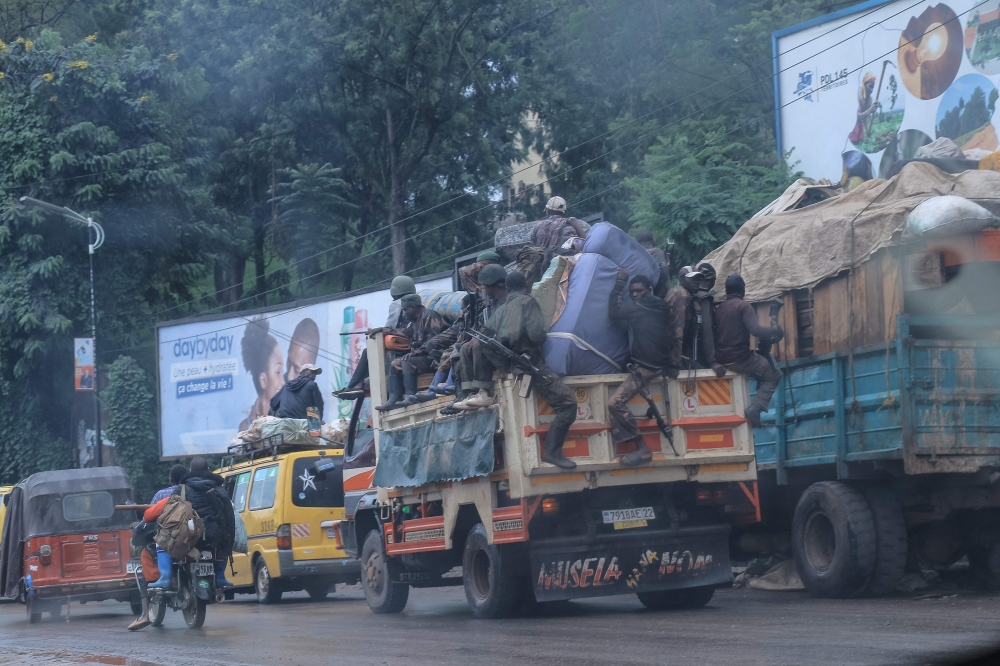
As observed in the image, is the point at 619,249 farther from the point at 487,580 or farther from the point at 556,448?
the point at 487,580

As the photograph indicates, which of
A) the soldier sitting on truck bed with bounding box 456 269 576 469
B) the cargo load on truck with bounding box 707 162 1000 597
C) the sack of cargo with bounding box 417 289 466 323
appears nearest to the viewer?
the soldier sitting on truck bed with bounding box 456 269 576 469

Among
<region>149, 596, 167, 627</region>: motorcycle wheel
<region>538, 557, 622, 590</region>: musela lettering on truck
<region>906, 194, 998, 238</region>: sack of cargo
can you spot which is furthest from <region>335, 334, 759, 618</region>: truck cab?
<region>149, 596, 167, 627</region>: motorcycle wheel

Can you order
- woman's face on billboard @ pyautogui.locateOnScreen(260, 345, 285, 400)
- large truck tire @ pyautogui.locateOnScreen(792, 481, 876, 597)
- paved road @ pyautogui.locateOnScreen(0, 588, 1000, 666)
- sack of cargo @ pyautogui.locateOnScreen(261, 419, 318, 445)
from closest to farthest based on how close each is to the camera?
paved road @ pyautogui.locateOnScreen(0, 588, 1000, 666), large truck tire @ pyautogui.locateOnScreen(792, 481, 876, 597), sack of cargo @ pyautogui.locateOnScreen(261, 419, 318, 445), woman's face on billboard @ pyautogui.locateOnScreen(260, 345, 285, 400)

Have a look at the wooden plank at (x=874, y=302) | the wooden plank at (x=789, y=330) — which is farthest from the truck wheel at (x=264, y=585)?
the wooden plank at (x=874, y=302)

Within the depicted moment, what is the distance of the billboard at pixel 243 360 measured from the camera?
82.1 ft

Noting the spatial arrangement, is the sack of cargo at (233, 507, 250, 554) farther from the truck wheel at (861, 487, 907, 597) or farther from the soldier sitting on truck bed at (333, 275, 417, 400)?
the truck wheel at (861, 487, 907, 597)

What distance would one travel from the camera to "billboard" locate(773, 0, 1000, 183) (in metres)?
19.1

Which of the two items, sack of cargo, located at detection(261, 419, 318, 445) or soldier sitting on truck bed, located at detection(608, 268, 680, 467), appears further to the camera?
sack of cargo, located at detection(261, 419, 318, 445)

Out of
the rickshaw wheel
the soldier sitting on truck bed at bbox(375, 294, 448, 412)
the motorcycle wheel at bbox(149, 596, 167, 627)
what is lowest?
the rickshaw wheel

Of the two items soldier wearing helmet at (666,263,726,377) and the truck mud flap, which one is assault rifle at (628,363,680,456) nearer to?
soldier wearing helmet at (666,263,726,377)

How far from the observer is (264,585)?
14758 millimetres

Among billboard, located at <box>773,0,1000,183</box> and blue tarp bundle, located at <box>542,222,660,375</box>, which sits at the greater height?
billboard, located at <box>773,0,1000,183</box>

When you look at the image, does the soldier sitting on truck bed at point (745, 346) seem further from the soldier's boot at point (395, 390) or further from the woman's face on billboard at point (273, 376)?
the woman's face on billboard at point (273, 376)

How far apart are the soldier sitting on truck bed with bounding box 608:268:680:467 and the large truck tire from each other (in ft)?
6.20
